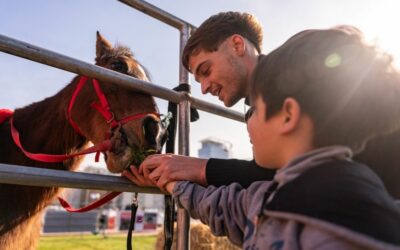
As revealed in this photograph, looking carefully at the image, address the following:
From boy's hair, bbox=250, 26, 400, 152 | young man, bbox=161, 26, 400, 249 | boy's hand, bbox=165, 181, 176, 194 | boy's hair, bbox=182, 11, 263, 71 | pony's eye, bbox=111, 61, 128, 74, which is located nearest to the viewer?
young man, bbox=161, 26, 400, 249

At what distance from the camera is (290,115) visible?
768mm

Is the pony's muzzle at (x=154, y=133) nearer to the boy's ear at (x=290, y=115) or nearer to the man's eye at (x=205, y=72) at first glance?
the man's eye at (x=205, y=72)

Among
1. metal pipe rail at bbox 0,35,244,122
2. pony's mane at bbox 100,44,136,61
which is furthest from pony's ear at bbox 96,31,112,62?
metal pipe rail at bbox 0,35,244,122

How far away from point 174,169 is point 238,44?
68cm

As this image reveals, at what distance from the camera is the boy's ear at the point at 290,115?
0.75m

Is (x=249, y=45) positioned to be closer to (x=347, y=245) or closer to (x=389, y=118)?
(x=389, y=118)

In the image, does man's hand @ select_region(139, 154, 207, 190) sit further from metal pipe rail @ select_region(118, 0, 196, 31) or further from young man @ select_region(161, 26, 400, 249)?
metal pipe rail @ select_region(118, 0, 196, 31)

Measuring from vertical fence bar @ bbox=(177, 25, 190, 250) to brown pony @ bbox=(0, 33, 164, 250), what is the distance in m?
0.27

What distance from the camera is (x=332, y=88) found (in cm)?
75

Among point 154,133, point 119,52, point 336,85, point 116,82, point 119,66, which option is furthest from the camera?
point 119,52

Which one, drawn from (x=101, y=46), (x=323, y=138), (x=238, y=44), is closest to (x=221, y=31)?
(x=238, y=44)

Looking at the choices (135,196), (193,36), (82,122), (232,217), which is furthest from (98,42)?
(232,217)

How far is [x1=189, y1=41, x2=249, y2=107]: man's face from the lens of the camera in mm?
1544

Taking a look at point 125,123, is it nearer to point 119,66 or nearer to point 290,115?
point 119,66
